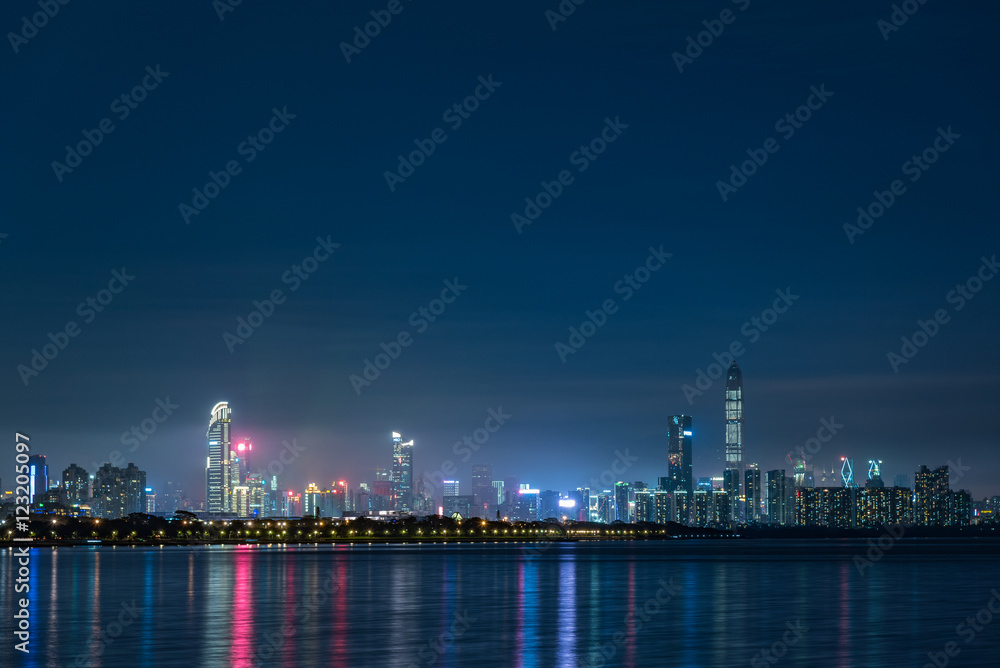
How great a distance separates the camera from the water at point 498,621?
51000 millimetres

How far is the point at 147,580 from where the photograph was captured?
4478 inches

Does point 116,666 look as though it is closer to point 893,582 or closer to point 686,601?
point 686,601

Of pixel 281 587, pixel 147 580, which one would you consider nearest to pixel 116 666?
pixel 281 587

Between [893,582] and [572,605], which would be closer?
[572,605]

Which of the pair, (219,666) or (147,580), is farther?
(147,580)

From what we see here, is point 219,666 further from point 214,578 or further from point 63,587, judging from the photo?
point 214,578

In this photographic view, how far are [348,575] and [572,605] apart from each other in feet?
160

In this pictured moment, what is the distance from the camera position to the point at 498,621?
68.0 meters

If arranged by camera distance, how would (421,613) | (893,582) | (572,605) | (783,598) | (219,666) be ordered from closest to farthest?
(219,666) → (421,613) → (572,605) → (783,598) → (893,582)

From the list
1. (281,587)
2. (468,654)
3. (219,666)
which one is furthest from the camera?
(281,587)

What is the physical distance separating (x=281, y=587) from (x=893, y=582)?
2169 inches

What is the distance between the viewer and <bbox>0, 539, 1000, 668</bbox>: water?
5100cm

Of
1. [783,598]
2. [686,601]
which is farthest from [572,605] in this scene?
[783,598]

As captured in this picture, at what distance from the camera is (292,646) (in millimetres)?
54625
